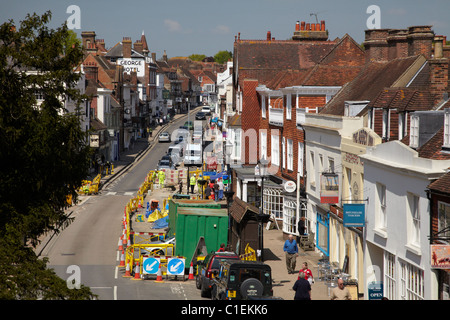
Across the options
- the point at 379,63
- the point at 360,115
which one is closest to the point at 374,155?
the point at 360,115

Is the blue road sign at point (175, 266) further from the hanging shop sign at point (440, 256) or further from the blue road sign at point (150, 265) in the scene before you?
the hanging shop sign at point (440, 256)

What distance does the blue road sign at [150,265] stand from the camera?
2609cm

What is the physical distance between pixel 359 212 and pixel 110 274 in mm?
10089

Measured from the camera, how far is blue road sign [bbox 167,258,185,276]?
2627cm

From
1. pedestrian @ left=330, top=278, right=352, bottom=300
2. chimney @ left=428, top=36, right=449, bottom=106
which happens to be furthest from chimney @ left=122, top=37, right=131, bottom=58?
pedestrian @ left=330, top=278, right=352, bottom=300

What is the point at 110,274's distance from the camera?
26844 millimetres

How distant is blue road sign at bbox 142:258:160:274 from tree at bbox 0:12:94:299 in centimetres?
560

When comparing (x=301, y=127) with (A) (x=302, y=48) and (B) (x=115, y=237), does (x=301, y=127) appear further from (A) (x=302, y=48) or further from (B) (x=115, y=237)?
(A) (x=302, y=48)

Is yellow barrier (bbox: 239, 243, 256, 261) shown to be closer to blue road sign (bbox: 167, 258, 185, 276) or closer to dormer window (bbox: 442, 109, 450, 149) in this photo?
blue road sign (bbox: 167, 258, 185, 276)

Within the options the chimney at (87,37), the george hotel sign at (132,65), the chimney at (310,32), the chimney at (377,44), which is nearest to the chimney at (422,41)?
the chimney at (377,44)

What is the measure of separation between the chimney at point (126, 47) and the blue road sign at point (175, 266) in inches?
3436

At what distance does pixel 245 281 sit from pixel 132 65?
96.1 meters

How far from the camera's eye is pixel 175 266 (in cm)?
2628
